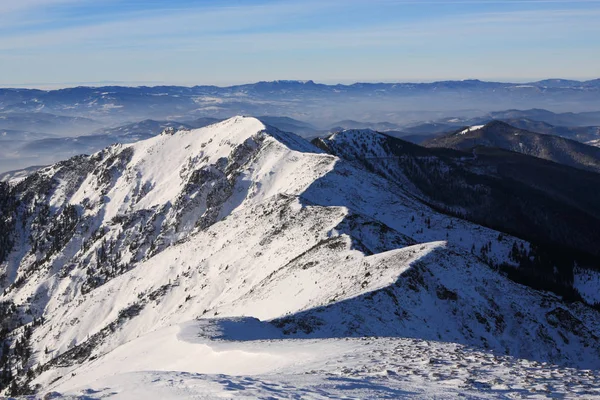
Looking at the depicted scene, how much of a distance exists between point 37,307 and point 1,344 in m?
14.8

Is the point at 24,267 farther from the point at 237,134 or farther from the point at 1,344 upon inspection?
the point at 237,134

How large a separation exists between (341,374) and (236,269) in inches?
2439

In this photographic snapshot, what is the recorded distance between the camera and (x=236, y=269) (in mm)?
85438

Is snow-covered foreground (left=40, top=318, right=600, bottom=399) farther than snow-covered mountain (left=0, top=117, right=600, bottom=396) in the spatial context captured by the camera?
No

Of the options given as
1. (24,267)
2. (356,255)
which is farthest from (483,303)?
(24,267)

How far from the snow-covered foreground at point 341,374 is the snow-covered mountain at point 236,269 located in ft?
1.69

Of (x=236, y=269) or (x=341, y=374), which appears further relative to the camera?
(x=236, y=269)

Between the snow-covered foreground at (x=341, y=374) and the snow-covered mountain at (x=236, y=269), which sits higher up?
the snow-covered foreground at (x=341, y=374)

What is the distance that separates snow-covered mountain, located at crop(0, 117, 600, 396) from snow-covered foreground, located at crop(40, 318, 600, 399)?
0.52 metres

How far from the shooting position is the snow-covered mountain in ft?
151

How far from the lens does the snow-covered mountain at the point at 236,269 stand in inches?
1817

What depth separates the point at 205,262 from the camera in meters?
95.9

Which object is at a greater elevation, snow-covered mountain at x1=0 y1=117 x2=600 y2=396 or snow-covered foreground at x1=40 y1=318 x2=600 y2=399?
snow-covered foreground at x1=40 y1=318 x2=600 y2=399

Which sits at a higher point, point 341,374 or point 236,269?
point 341,374
